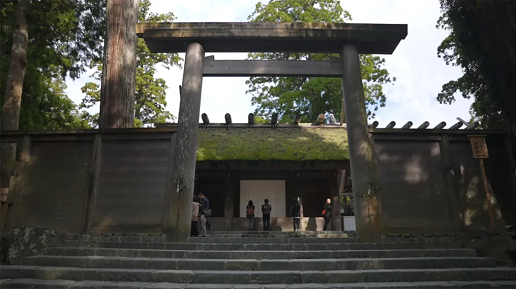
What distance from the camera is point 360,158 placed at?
699cm

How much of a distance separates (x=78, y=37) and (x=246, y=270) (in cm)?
1117

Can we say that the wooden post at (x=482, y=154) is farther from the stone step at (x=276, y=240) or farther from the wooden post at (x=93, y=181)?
the wooden post at (x=93, y=181)

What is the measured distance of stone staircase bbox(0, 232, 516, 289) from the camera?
15.4ft

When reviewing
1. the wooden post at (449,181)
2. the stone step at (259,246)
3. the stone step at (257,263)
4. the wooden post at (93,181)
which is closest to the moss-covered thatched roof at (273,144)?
the wooden post at (449,181)

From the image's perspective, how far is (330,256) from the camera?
5.62 meters

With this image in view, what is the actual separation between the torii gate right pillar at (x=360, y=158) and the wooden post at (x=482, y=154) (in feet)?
6.95

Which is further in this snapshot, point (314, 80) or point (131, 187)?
point (314, 80)

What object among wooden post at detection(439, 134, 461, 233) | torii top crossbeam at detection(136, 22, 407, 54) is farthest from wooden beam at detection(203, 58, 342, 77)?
wooden post at detection(439, 134, 461, 233)

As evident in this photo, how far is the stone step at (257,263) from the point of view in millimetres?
5109

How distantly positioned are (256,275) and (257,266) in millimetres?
325

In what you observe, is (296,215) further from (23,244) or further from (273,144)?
(23,244)

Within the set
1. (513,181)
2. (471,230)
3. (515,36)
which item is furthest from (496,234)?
(515,36)

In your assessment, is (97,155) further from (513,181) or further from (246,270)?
(513,181)

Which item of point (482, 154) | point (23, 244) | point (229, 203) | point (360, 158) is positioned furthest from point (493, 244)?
point (229, 203)
